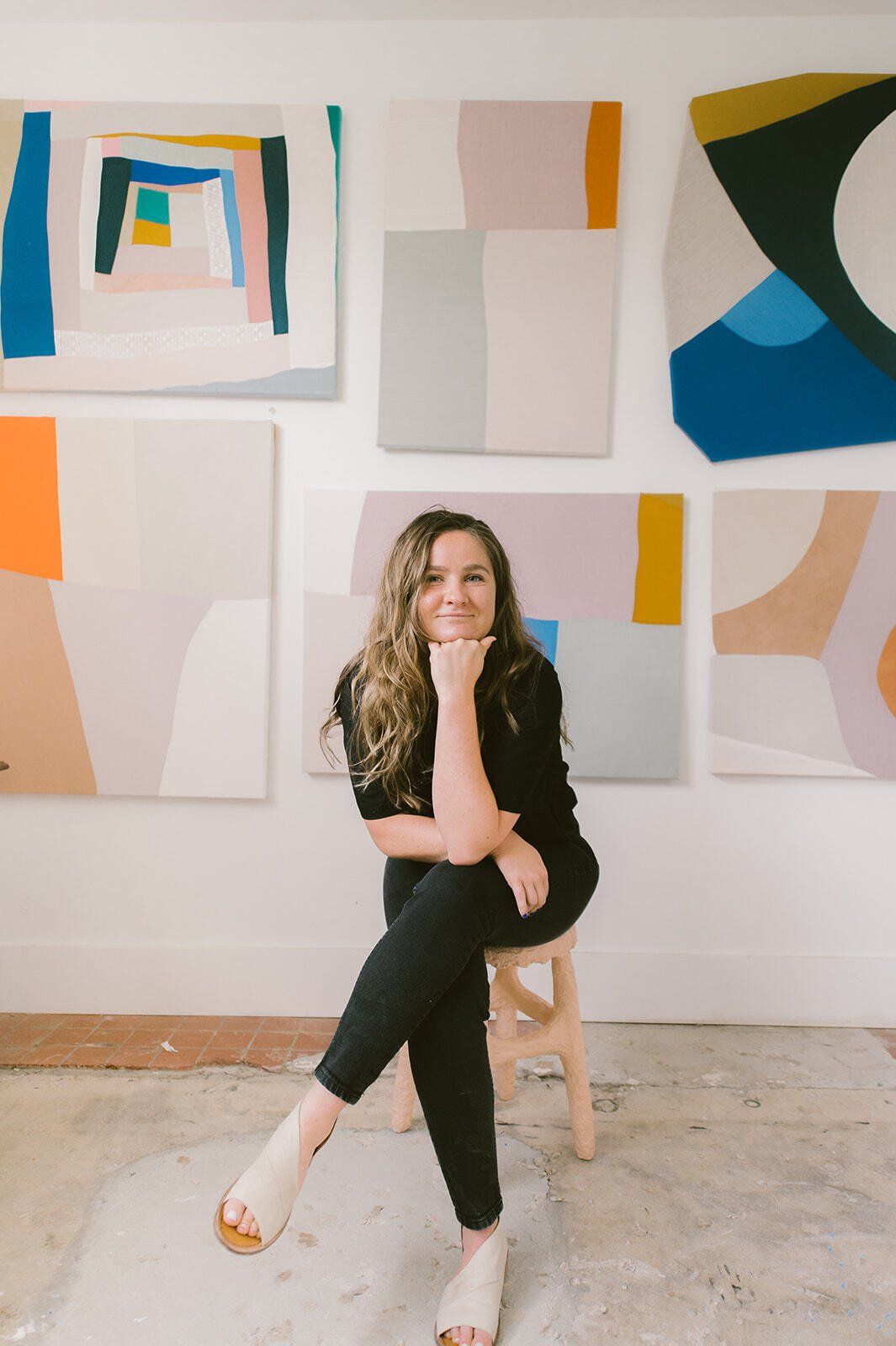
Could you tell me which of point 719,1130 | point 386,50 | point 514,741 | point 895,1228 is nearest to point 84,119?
point 386,50

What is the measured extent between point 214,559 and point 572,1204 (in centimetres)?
164

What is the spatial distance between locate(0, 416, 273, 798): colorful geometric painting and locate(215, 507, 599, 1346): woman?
69 centimetres

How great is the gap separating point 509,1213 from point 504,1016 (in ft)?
1.21

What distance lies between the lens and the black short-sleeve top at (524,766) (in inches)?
60.8

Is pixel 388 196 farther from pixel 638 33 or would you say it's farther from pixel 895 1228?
pixel 895 1228

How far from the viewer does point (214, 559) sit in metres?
2.34

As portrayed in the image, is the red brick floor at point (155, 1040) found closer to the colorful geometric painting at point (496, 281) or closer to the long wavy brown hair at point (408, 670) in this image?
the long wavy brown hair at point (408, 670)

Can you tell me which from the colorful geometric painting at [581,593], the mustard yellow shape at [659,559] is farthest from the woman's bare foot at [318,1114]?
the mustard yellow shape at [659,559]

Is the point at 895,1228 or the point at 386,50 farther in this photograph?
the point at 386,50

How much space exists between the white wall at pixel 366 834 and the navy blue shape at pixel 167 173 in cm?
19

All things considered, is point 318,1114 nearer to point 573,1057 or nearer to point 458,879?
point 458,879

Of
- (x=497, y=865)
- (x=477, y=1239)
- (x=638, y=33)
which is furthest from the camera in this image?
(x=638, y=33)

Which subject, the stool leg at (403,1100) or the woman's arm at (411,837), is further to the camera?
the stool leg at (403,1100)

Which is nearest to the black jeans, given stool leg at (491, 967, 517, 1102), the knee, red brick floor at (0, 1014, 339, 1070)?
the knee
